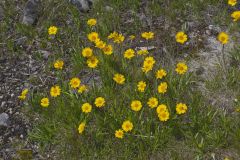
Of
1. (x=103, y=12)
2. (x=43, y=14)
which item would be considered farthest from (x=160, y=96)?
(x=43, y=14)

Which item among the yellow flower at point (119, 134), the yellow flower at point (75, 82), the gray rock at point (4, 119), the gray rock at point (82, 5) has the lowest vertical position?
the gray rock at point (4, 119)

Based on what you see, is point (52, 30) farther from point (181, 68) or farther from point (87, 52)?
point (181, 68)

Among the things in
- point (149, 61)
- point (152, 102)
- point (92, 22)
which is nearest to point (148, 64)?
point (149, 61)

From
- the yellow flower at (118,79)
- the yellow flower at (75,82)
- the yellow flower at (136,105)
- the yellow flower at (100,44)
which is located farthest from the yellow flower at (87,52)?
the yellow flower at (136,105)

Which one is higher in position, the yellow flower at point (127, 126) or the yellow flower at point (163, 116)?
the yellow flower at point (163, 116)

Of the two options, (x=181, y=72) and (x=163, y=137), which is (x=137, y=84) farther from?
(x=163, y=137)

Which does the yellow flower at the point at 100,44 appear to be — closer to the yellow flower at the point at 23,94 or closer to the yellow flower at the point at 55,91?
the yellow flower at the point at 55,91

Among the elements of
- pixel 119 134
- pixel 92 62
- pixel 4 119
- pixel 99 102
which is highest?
pixel 92 62
